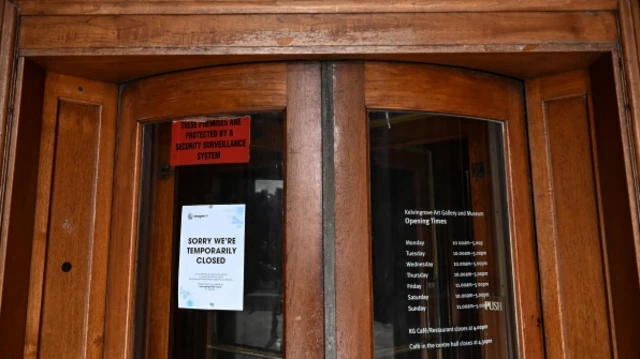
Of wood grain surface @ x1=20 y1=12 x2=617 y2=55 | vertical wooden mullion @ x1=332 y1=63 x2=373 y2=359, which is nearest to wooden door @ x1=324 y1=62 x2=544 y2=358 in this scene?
vertical wooden mullion @ x1=332 y1=63 x2=373 y2=359

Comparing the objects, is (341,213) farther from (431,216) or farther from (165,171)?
(165,171)

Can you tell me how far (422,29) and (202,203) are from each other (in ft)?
2.84

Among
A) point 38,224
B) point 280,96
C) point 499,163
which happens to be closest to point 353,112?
point 280,96

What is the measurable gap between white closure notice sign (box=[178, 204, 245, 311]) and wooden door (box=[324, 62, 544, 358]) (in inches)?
12.3

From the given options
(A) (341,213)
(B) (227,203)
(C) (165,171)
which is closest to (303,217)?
(A) (341,213)

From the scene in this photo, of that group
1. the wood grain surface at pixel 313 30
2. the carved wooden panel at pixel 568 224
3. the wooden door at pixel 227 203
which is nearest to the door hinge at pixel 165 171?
the wooden door at pixel 227 203

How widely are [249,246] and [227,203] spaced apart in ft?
0.51

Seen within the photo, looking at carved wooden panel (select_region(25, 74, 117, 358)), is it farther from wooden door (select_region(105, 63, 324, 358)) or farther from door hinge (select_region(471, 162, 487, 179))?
door hinge (select_region(471, 162, 487, 179))

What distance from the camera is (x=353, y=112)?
1.50 meters

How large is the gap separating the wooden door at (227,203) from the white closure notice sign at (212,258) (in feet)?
0.07

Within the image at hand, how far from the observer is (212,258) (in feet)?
5.01

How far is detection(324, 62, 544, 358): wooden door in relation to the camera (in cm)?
146

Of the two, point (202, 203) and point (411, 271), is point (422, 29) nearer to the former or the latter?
point (411, 271)

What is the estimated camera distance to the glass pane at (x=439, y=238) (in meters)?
1.49
